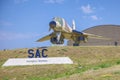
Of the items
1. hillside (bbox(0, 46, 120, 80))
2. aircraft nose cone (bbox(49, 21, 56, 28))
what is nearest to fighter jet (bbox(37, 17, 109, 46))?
aircraft nose cone (bbox(49, 21, 56, 28))

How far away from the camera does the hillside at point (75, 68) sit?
607 inches

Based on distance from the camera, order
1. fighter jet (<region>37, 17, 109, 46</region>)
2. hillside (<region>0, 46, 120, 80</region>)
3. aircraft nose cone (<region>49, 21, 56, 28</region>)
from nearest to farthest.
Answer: hillside (<region>0, 46, 120, 80</region>) → aircraft nose cone (<region>49, 21, 56, 28</region>) → fighter jet (<region>37, 17, 109, 46</region>)

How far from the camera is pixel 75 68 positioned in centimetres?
2578

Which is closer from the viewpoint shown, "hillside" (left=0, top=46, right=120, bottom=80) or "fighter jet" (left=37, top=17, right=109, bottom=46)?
"hillside" (left=0, top=46, right=120, bottom=80)

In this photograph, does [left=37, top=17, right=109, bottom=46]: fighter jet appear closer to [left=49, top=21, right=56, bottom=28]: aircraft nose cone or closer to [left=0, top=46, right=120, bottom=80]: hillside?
[left=49, top=21, right=56, bottom=28]: aircraft nose cone

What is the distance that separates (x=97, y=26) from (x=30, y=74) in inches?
3161

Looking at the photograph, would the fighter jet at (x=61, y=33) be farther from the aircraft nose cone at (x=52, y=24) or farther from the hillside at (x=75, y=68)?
the hillside at (x=75, y=68)

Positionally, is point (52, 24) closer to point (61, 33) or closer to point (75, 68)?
point (61, 33)

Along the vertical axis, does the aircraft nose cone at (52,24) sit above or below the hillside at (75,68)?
above

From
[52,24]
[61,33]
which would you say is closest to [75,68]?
[52,24]

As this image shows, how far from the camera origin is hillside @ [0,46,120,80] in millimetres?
15421

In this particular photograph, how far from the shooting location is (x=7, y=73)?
2670 centimetres

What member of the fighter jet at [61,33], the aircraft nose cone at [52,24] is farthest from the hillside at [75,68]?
the fighter jet at [61,33]

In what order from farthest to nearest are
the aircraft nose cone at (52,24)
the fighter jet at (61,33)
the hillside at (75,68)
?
the fighter jet at (61,33) → the aircraft nose cone at (52,24) → the hillside at (75,68)
